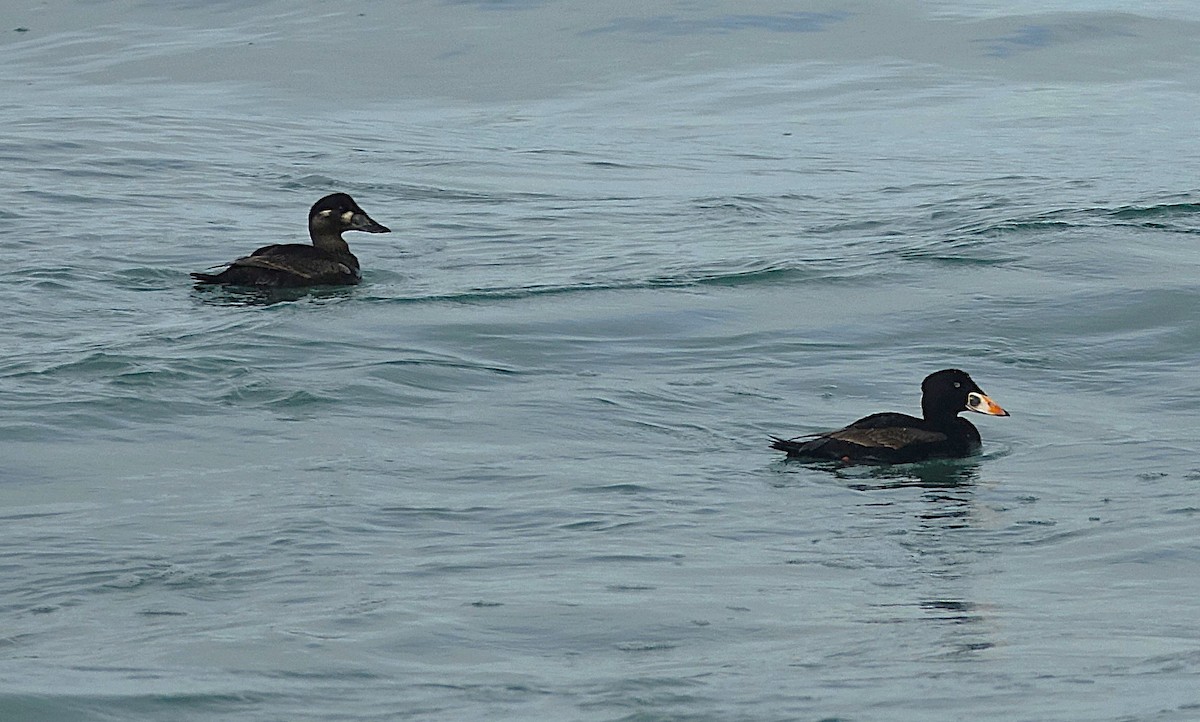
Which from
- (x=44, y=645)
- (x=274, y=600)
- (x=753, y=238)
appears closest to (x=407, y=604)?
(x=274, y=600)

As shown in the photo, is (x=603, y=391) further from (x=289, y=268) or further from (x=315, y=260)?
(x=315, y=260)

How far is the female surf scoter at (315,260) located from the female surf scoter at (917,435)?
4585 mm

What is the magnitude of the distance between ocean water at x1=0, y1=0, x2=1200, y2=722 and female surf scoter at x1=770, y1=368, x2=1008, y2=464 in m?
0.15

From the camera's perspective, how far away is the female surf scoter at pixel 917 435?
9289 millimetres

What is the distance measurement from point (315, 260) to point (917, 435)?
5211 millimetres

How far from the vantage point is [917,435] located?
9.59m

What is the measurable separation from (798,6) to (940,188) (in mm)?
10080

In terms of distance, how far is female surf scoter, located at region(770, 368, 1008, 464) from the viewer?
9.29m

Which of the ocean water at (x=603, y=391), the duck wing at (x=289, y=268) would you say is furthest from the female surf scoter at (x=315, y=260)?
the ocean water at (x=603, y=391)

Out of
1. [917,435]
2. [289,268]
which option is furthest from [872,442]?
[289,268]

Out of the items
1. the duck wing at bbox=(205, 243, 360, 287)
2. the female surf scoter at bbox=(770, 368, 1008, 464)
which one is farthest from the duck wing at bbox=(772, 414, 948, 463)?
the duck wing at bbox=(205, 243, 360, 287)

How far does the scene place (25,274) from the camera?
534 inches

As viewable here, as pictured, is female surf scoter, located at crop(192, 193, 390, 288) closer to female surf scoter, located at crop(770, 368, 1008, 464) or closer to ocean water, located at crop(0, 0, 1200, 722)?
ocean water, located at crop(0, 0, 1200, 722)

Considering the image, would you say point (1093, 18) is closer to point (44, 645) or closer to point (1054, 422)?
point (1054, 422)
